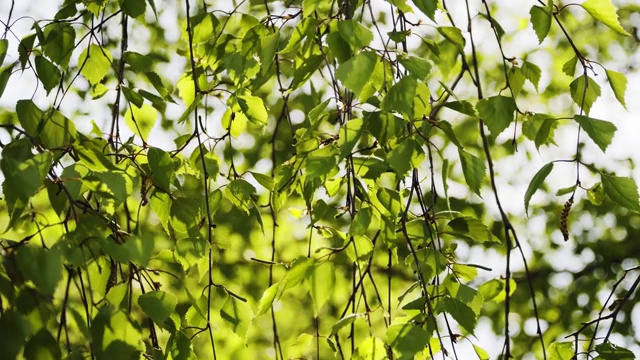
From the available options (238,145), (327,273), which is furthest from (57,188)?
(238,145)

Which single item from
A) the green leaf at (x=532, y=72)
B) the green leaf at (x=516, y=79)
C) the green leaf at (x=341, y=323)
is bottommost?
the green leaf at (x=341, y=323)

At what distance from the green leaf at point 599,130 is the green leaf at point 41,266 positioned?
58 cm

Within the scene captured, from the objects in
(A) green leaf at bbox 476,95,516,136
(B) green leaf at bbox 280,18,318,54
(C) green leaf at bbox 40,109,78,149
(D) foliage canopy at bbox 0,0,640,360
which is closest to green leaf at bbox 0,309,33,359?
(D) foliage canopy at bbox 0,0,640,360

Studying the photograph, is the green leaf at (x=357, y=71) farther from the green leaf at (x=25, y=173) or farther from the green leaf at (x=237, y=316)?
the green leaf at (x=237, y=316)

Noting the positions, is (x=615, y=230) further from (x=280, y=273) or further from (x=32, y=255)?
(x=32, y=255)

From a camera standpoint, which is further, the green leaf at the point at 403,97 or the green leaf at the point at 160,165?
the green leaf at the point at 160,165

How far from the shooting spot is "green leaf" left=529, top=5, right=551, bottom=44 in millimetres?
1136

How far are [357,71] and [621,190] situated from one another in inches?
13.4

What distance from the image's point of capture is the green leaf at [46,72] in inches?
46.8

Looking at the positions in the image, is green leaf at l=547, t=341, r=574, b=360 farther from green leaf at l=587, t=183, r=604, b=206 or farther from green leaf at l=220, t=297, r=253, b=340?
green leaf at l=220, t=297, r=253, b=340

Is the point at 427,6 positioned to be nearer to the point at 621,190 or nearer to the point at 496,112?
the point at 496,112

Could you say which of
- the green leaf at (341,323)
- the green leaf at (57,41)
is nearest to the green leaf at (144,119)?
the green leaf at (57,41)

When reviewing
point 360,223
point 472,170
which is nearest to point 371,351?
point 360,223

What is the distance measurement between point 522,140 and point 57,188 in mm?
2473
